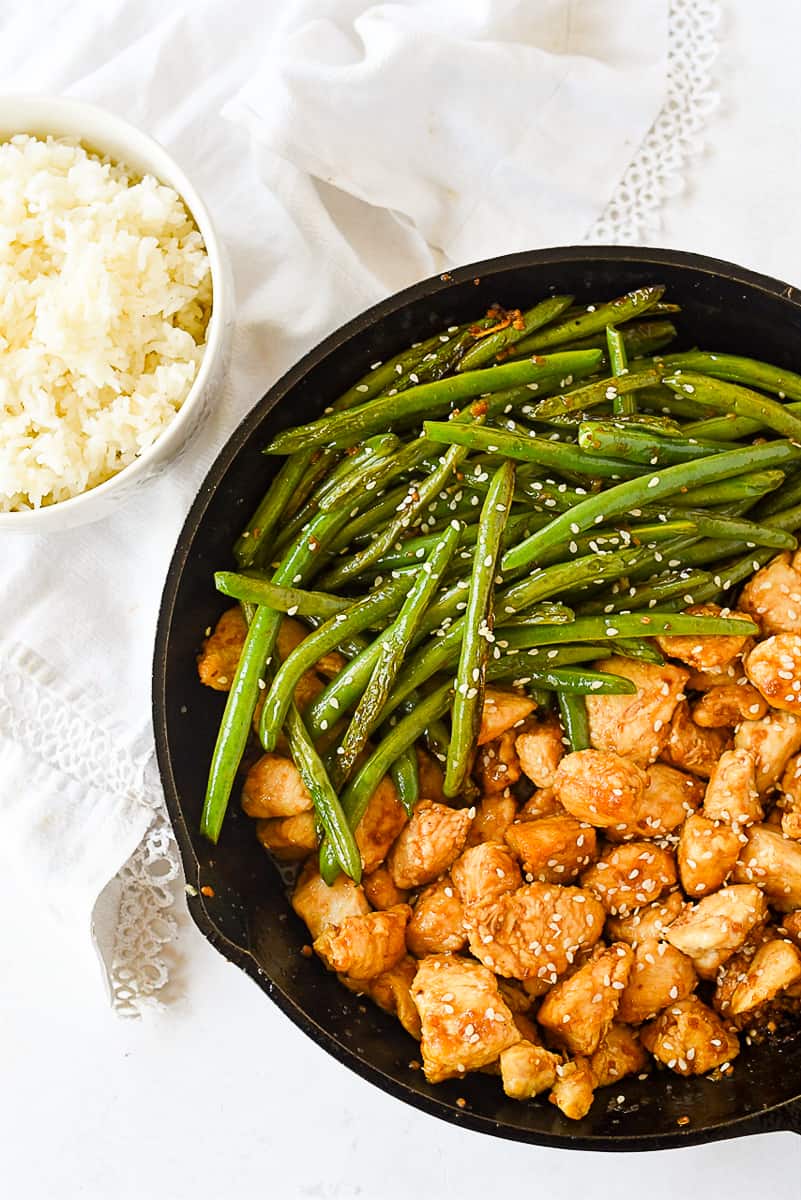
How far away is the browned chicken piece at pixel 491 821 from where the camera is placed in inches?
120

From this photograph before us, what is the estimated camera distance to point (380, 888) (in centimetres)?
301

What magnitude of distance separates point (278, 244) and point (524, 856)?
190cm

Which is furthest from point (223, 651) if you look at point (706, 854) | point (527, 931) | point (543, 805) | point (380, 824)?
point (706, 854)

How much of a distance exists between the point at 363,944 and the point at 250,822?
489 millimetres

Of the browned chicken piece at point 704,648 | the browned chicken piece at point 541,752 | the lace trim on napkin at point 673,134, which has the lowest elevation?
the browned chicken piece at point 541,752

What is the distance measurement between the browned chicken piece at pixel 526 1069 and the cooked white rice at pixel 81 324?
5.82 ft

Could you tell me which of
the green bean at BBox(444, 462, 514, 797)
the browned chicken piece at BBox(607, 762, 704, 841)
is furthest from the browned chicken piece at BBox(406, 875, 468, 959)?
the browned chicken piece at BBox(607, 762, 704, 841)

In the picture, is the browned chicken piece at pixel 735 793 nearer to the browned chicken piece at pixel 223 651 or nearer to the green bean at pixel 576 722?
the green bean at pixel 576 722

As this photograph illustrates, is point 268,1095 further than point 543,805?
Yes

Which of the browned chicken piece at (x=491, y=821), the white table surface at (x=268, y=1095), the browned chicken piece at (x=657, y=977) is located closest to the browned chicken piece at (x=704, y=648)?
the browned chicken piece at (x=491, y=821)

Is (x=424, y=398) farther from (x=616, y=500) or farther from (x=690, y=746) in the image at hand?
(x=690, y=746)

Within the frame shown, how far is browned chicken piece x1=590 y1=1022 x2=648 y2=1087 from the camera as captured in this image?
290 centimetres

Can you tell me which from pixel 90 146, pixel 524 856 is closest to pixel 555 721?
pixel 524 856

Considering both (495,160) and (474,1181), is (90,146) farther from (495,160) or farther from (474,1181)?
(474,1181)
